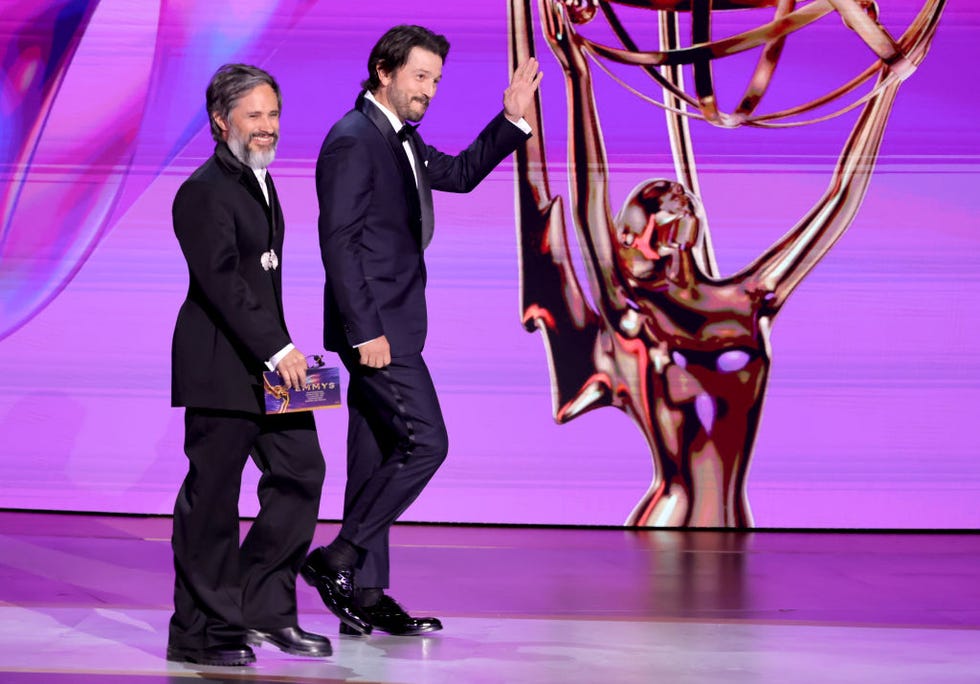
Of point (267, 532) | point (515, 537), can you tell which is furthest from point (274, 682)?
point (515, 537)

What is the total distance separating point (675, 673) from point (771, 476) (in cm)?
238

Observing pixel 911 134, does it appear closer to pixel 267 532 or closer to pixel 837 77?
pixel 837 77

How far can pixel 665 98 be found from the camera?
5.21 meters

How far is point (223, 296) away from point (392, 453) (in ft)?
2.07

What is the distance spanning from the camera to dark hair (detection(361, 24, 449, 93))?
343 cm

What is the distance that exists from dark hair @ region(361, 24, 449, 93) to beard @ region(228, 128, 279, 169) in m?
0.44

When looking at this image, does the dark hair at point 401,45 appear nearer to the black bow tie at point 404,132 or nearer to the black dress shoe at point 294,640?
the black bow tie at point 404,132

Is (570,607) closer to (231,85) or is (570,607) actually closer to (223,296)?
(223,296)

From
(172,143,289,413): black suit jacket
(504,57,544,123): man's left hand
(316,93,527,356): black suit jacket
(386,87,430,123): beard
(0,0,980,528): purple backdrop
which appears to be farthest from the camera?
(0,0,980,528): purple backdrop

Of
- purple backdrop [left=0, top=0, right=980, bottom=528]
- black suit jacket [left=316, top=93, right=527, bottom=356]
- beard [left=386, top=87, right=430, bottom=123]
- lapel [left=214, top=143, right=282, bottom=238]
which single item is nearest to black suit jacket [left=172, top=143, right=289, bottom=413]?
lapel [left=214, top=143, right=282, bottom=238]

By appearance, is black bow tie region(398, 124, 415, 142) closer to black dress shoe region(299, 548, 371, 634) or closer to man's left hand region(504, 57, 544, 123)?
man's left hand region(504, 57, 544, 123)

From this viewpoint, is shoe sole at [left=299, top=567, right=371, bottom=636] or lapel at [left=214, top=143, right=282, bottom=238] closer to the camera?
lapel at [left=214, top=143, right=282, bottom=238]

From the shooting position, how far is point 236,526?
313cm

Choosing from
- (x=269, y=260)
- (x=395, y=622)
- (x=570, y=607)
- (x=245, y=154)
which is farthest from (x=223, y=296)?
(x=570, y=607)
